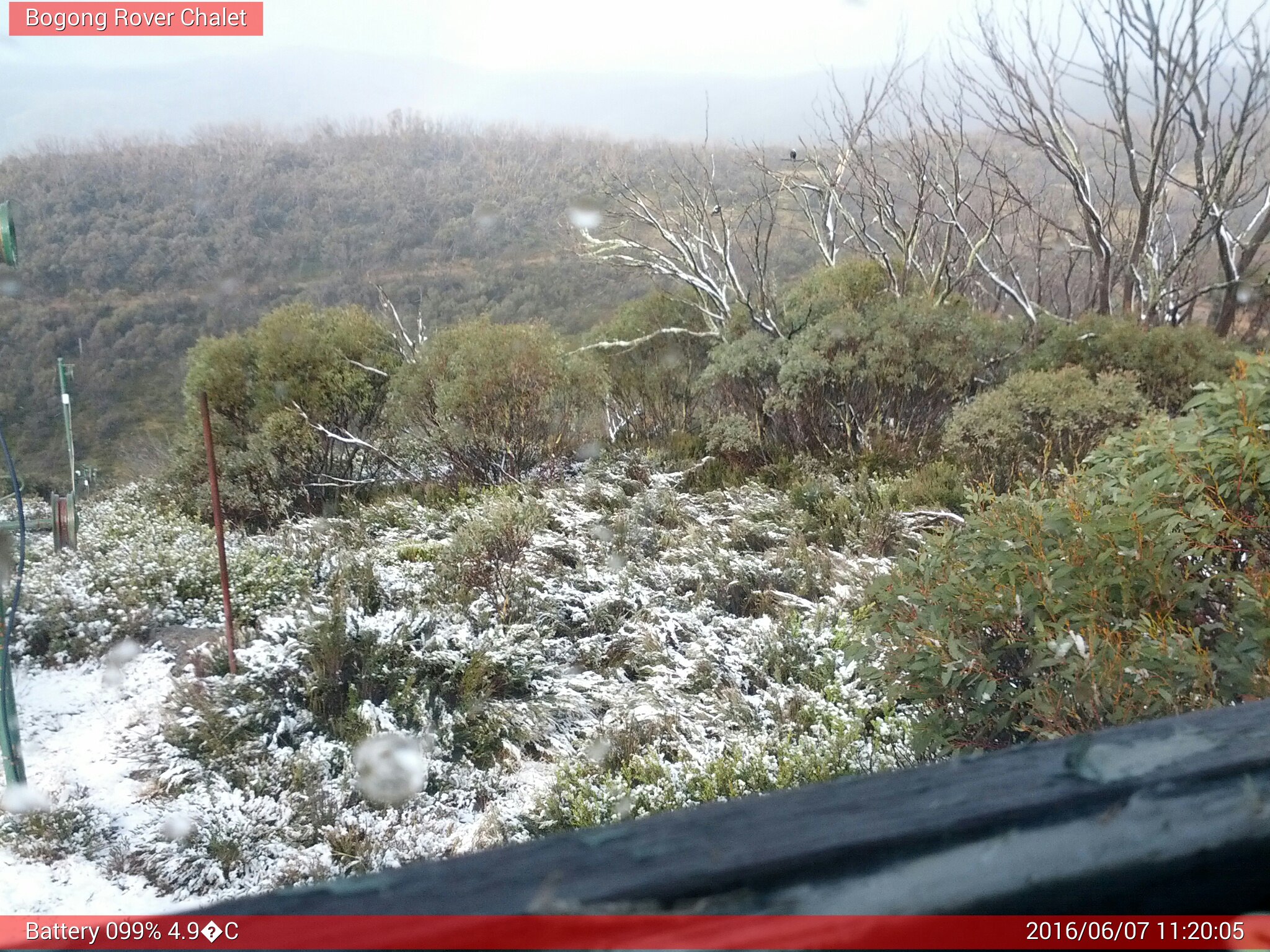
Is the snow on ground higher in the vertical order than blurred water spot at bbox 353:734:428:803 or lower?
lower

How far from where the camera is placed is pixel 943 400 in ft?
23.7

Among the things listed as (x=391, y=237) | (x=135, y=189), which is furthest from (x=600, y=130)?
(x=135, y=189)

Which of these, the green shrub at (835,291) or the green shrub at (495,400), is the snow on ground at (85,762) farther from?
the green shrub at (835,291)

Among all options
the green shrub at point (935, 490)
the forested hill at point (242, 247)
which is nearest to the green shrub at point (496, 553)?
the green shrub at point (935, 490)

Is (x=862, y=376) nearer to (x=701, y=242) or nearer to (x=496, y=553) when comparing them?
(x=701, y=242)

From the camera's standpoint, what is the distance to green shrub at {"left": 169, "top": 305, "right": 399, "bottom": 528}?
277 inches

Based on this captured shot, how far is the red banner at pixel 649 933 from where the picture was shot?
43cm

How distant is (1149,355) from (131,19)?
733 centimetres

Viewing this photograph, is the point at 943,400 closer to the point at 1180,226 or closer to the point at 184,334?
the point at 1180,226

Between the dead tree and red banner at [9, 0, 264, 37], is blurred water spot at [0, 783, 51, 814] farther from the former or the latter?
the dead tree

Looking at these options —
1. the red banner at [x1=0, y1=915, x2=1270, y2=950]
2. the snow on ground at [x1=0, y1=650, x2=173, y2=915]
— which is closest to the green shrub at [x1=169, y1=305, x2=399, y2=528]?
the snow on ground at [x1=0, y1=650, x2=173, y2=915]

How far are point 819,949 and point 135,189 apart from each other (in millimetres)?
21854

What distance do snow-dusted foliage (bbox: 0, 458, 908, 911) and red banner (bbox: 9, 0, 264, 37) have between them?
2.64 m

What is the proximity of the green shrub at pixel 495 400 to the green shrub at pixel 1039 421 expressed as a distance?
3160mm
